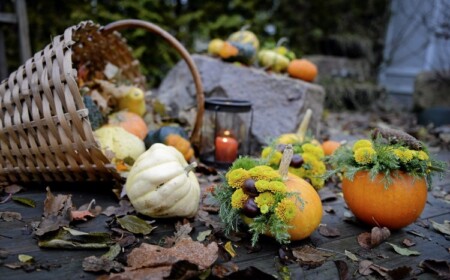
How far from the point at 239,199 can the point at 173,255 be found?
1.00 ft

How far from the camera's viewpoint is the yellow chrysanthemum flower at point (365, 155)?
1550mm

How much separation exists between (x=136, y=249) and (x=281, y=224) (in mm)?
482

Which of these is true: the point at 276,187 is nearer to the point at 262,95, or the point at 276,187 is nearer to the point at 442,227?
the point at 442,227

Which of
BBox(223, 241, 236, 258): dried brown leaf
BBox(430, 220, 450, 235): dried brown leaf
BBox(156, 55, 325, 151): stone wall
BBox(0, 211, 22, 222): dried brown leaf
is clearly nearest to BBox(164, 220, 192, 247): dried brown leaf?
BBox(223, 241, 236, 258): dried brown leaf

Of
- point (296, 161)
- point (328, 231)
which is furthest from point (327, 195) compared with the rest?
point (328, 231)

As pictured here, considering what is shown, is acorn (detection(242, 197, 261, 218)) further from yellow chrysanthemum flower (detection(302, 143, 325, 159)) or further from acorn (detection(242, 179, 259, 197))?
yellow chrysanthemum flower (detection(302, 143, 325, 159))

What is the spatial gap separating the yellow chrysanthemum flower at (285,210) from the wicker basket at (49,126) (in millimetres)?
765

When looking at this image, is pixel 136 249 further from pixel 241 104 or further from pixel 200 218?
pixel 241 104

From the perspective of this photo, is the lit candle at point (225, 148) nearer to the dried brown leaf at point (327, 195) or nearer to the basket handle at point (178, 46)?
the basket handle at point (178, 46)

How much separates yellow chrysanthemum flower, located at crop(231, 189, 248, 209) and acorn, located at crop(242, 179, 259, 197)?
0.6 inches

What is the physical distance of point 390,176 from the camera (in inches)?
60.5

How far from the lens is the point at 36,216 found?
62.5 inches

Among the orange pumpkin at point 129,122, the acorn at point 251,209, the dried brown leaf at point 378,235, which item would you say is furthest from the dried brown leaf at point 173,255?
the orange pumpkin at point 129,122

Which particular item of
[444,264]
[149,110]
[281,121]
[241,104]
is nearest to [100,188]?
[241,104]
